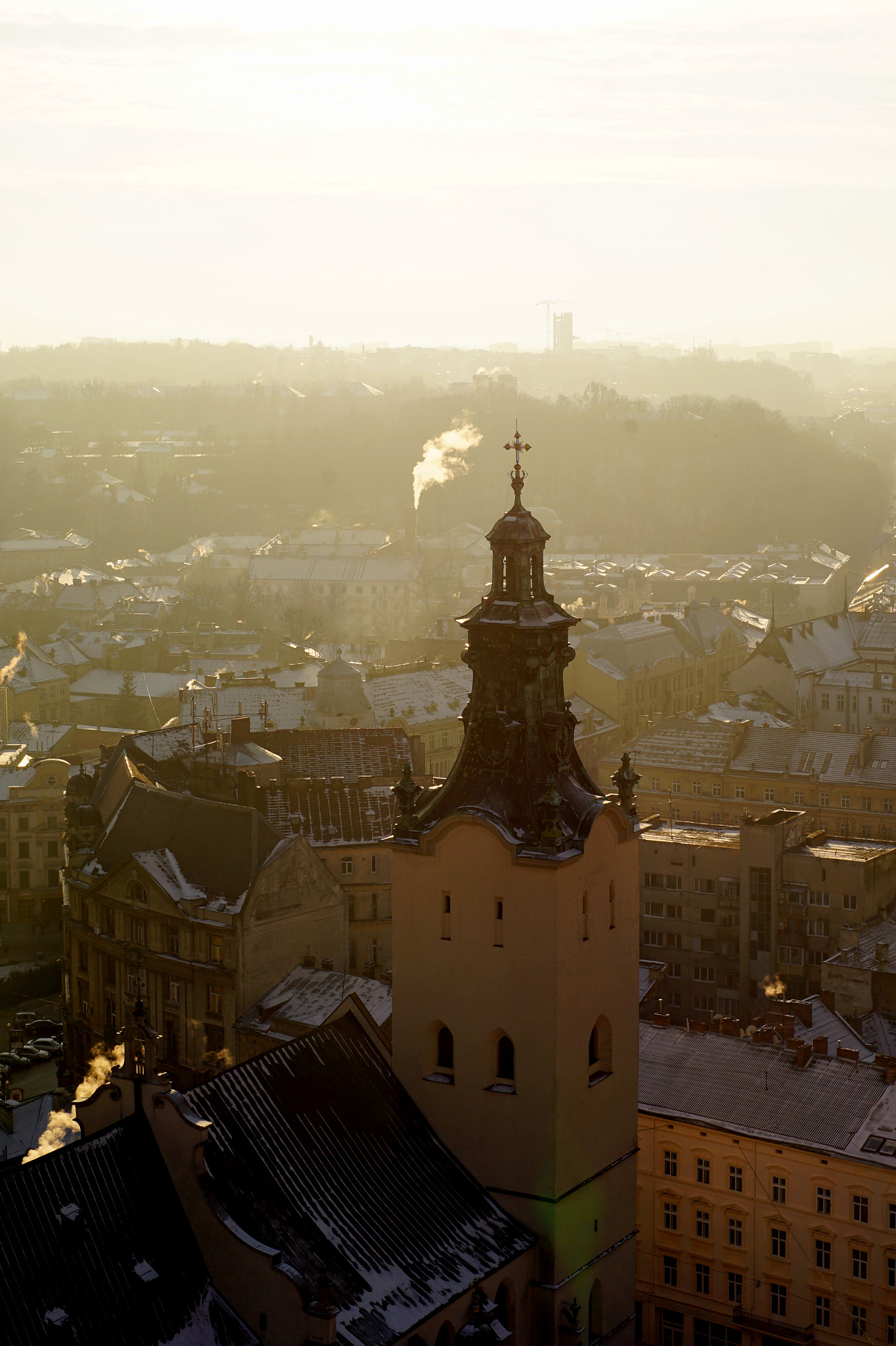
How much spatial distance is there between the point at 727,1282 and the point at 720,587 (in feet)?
415

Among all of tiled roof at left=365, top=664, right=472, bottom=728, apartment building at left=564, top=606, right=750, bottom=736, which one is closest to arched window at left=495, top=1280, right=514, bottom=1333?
tiled roof at left=365, top=664, right=472, bottom=728

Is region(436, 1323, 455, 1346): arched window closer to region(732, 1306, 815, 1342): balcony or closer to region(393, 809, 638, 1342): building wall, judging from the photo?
region(393, 809, 638, 1342): building wall

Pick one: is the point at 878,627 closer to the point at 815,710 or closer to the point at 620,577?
the point at 815,710

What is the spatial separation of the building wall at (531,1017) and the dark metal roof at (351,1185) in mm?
627

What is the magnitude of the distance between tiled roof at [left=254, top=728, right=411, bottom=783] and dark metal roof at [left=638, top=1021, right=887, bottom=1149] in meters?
20.9

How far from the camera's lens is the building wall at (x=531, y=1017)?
26.2 metres

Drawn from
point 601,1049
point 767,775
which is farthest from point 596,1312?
point 767,775

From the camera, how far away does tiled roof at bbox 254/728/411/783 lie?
62094mm

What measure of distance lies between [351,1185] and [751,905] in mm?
35324

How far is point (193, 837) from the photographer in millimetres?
51719

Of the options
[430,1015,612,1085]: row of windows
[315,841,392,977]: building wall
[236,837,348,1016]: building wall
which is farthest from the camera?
[315,841,392,977]: building wall

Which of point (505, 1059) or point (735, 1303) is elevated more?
point (505, 1059)

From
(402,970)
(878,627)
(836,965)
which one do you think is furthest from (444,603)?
(402,970)

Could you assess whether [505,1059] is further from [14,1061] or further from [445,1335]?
[14,1061]
